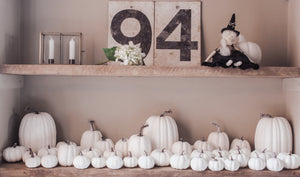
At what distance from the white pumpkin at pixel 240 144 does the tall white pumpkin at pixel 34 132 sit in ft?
3.71

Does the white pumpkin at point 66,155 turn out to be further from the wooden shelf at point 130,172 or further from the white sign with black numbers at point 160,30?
the white sign with black numbers at point 160,30

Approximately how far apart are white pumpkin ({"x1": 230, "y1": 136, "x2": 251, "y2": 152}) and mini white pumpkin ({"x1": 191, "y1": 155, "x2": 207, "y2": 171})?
0.33 meters

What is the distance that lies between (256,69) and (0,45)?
1411 millimetres

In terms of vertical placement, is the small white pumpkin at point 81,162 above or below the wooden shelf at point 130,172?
above

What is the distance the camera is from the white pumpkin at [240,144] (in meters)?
1.83

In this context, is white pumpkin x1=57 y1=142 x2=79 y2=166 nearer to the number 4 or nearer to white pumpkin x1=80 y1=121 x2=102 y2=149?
white pumpkin x1=80 y1=121 x2=102 y2=149

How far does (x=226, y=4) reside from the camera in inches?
76.9

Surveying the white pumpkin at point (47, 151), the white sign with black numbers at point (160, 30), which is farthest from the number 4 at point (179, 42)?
the white pumpkin at point (47, 151)

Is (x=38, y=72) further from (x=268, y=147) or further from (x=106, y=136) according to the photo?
(x=268, y=147)

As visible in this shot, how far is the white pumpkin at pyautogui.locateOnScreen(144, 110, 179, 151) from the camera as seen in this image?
1782mm

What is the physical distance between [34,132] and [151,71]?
2.60 ft

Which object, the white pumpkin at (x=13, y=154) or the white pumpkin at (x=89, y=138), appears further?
the white pumpkin at (x=89, y=138)

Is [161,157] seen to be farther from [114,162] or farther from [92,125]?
[92,125]

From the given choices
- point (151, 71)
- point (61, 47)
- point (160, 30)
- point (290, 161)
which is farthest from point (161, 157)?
point (61, 47)
